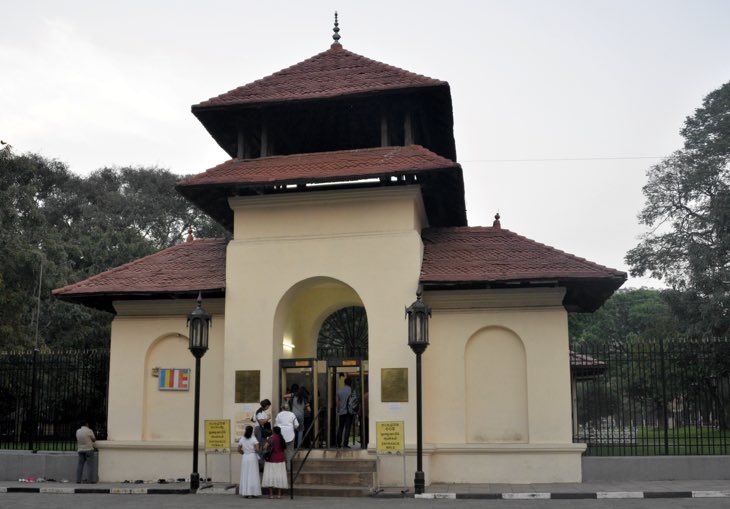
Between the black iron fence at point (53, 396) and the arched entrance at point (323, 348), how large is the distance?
181 inches

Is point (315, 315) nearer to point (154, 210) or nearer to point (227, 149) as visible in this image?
point (227, 149)

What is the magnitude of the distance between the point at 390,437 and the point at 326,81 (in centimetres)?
801

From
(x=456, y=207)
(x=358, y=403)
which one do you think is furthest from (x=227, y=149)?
(x=358, y=403)

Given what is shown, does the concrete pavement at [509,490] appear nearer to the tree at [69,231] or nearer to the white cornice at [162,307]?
the white cornice at [162,307]

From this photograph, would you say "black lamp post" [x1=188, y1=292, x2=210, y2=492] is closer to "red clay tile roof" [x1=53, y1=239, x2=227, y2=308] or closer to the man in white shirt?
"red clay tile roof" [x1=53, y1=239, x2=227, y2=308]

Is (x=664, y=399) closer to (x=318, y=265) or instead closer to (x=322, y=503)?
(x=322, y=503)

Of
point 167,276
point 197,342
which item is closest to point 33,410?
point 167,276

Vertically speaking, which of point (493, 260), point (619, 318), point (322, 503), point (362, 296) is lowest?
point (322, 503)

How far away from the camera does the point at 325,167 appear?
16.7 metres

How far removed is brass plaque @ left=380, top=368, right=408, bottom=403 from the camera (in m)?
15.8

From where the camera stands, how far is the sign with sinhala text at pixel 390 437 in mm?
15414

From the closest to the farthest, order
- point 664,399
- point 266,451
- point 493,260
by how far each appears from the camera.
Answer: point 266,451, point 664,399, point 493,260

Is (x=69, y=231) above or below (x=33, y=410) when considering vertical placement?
above

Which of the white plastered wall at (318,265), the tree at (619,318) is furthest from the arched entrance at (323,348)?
the tree at (619,318)
